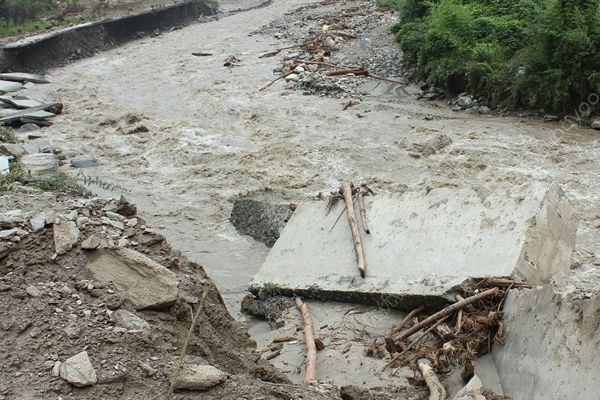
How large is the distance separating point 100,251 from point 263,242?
3.68 m

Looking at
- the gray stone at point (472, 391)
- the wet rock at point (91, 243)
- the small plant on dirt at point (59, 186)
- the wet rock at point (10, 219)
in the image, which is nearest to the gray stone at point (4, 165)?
the small plant on dirt at point (59, 186)

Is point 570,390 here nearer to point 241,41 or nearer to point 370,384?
point 370,384

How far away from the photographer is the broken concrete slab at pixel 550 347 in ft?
14.0

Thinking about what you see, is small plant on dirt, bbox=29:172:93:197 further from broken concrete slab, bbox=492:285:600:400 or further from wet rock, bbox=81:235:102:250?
broken concrete slab, bbox=492:285:600:400

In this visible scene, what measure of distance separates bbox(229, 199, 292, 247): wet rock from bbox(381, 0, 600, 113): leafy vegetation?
20.0 ft

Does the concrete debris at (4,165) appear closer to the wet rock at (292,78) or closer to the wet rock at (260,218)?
the wet rock at (260,218)

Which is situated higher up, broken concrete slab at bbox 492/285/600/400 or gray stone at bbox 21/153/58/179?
broken concrete slab at bbox 492/285/600/400

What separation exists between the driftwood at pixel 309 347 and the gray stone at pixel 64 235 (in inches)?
85.6

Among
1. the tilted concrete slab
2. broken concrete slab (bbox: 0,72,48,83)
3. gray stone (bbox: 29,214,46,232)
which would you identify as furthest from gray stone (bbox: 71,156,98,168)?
broken concrete slab (bbox: 0,72,48,83)

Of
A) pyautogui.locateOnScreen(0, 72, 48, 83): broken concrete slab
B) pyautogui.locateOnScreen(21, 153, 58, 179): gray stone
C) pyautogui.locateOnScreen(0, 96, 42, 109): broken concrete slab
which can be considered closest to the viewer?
pyautogui.locateOnScreen(21, 153, 58, 179): gray stone

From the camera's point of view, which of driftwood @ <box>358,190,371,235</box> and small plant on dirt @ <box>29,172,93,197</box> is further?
small plant on dirt @ <box>29,172,93,197</box>

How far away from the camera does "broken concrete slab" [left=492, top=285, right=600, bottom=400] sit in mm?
4273

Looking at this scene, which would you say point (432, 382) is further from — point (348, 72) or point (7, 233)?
point (348, 72)

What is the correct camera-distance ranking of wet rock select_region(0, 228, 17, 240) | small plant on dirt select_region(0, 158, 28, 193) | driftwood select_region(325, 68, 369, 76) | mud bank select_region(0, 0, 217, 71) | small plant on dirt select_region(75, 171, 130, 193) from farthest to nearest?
mud bank select_region(0, 0, 217, 71)
driftwood select_region(325, 68, 369, 76)
small plant on dirt select_region(75, 171, 130, 193)
small plant on dirt select_region(0, 158, 28, 193)
wet rock select_region(0, 228, 17, 240)
